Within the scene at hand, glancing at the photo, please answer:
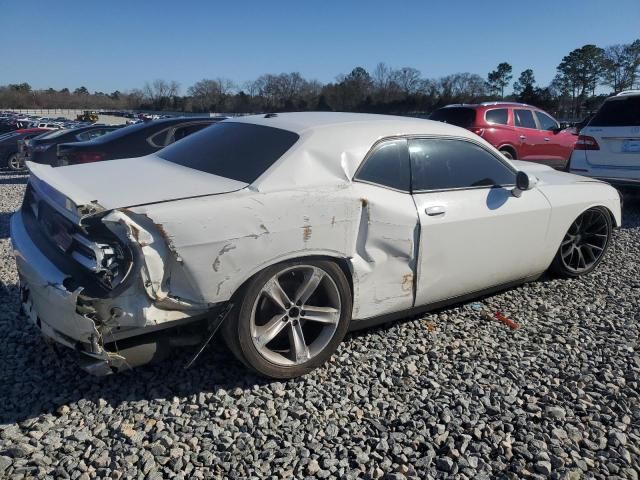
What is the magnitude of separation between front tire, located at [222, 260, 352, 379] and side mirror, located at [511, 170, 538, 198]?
168 cm

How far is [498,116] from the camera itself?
10172 mm

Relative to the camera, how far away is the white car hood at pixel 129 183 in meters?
2.45

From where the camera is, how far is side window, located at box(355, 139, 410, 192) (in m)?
3.04

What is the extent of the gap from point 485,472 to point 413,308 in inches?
49.4

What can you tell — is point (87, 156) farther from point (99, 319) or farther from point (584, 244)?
point (584, 244)

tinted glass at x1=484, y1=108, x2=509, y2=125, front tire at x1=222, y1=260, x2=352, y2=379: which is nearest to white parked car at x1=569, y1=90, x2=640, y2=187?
tinted glass at x1=484, y1=108, x2=509, y2=125

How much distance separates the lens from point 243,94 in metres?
90.6

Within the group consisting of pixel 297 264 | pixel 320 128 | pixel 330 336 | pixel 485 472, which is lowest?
pixel 485 472

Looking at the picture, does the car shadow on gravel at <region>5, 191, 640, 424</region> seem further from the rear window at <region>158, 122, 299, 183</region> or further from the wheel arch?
the rear window at <region>158, 122, 299, 183</region>

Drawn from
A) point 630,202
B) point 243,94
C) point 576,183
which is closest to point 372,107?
point 243,94

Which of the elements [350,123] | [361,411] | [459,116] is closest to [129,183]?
[350,123]

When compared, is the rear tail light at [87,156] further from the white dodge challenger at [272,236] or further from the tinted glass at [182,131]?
the white dodge challenger at [272,236]

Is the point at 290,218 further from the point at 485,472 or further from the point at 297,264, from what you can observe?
the point at 485,472

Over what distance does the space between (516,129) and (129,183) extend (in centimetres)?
940
